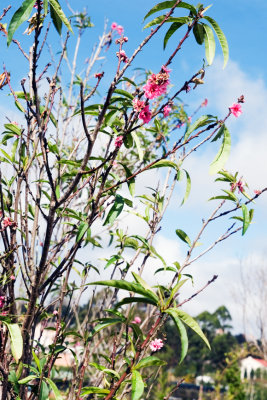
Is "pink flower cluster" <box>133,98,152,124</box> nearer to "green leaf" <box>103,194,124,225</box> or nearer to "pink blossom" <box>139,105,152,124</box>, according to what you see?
"pink blossom" <box>139,105,152,124</box>

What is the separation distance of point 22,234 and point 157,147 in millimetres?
1605

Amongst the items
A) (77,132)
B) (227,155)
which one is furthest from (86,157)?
(77,132)

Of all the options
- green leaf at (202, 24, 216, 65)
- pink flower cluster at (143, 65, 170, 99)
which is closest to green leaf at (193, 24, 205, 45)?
green leaf at (202, 24, 216, 65)

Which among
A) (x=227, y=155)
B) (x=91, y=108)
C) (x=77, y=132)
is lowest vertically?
(x=227, y=155)

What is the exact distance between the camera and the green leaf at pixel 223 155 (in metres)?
1.11

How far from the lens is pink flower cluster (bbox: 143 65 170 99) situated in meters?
1.22

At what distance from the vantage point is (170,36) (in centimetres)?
118

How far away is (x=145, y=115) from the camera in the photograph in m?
1.23

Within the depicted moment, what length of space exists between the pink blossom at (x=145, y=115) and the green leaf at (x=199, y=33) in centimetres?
25

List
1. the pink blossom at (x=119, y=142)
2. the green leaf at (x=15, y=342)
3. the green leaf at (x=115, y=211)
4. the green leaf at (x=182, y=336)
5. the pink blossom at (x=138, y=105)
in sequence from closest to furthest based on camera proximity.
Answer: the green leaf at (x=182, y=336), the green leaf at (x=15, y=342), the pink blossom at (x=138, y=105), the pink blossom at (x=119, y=142), the green leaf at (x=115, y=211)

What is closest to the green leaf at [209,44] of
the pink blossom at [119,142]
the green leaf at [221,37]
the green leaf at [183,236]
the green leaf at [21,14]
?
the green leaf at [221,37]

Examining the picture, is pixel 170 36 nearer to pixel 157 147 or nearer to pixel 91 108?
pixel 91 108

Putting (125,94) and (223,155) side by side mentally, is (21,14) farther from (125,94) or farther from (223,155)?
(223,155)

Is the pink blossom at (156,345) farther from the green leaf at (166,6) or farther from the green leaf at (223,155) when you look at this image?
the green leaf at (166,6)
